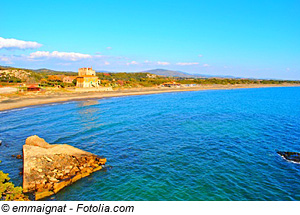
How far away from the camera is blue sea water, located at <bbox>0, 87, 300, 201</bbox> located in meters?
13.8

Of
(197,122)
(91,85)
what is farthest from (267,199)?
(91,85)

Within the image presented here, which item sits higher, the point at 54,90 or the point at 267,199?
the point at 54,90

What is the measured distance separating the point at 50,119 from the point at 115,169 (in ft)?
77.4

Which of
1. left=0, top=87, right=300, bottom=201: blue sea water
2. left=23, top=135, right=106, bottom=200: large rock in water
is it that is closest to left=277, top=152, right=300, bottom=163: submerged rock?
left=0, top=87, right=300, bottom=201: blue sea water

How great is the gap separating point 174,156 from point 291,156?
10.9m

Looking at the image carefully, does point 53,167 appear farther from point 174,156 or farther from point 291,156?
point 291,156

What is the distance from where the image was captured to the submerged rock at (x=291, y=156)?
18.5 m

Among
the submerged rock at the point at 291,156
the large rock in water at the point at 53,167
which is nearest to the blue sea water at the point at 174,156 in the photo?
the submerged rock at the point at 291,156

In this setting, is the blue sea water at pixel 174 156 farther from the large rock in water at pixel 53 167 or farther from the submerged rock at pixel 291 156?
the large rock in water at pixel 53 167

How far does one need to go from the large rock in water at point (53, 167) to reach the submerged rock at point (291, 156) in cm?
1661

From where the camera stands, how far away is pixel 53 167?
1532 centimetres

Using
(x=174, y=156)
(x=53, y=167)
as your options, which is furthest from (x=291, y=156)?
(x=53, y=167)

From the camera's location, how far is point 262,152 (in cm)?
2058
